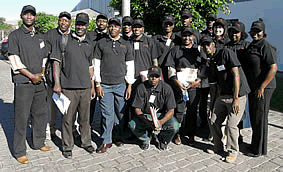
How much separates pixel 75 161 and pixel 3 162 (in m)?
1.14

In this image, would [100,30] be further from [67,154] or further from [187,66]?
[67,154]

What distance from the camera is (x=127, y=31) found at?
15.2 ft

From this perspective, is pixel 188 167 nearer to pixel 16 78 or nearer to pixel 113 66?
pixel 113 66

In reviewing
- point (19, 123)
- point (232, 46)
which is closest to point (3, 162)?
point (19, 123)

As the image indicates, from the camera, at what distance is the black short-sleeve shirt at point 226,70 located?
375cm

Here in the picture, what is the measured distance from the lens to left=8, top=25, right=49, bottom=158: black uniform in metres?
3.78

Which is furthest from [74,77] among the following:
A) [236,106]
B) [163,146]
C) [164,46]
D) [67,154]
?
[236,106]

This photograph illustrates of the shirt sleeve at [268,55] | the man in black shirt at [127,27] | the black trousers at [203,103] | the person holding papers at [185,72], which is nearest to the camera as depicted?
the shirt sleeve at [268,55]

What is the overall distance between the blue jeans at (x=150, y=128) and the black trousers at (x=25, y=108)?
162 centimetres

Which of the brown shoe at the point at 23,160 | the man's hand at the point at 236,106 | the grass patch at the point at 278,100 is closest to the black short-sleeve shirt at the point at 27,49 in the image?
the brown shoe at the point at 23,160

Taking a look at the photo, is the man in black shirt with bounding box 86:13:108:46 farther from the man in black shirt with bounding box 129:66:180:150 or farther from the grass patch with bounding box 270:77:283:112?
the grass patch with bounding box 270:77:283:112

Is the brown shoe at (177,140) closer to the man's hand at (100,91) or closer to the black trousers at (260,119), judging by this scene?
the black trousers at (260,119)

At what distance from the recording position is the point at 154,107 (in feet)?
14.7

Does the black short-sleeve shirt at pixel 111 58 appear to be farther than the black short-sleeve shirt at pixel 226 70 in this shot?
Yes
